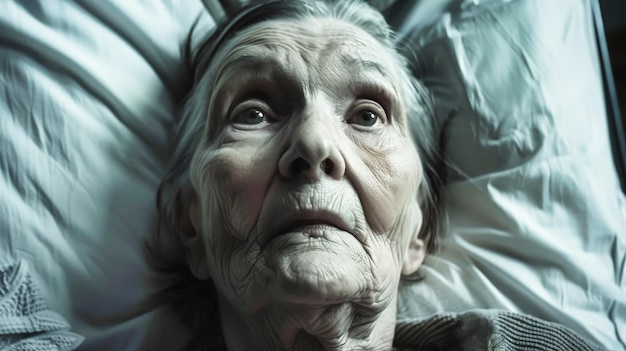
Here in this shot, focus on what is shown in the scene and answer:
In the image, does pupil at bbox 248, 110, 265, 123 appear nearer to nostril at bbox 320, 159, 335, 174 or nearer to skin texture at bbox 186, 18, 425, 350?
skin texture at bbox 186, 18, 425, 350

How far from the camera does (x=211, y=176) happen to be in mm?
1011

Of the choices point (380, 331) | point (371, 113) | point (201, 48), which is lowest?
point (380, 331)

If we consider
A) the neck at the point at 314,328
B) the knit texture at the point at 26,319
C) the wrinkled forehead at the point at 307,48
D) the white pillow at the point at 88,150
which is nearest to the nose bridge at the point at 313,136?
the wrinkled forehead at the point at 307,48

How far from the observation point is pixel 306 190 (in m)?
0.92

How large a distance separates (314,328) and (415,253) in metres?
0.32

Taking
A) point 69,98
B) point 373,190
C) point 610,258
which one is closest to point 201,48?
point 69,98

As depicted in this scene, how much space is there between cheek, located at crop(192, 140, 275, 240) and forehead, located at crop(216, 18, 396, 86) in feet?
0.50

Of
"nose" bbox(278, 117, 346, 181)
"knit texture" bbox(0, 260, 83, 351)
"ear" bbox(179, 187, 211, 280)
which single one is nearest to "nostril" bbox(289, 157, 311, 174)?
"nose" bbox(278, 117, 346, 181)

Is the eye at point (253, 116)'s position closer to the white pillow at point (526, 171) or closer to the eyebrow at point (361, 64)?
the eyebrow at point (361, 64)

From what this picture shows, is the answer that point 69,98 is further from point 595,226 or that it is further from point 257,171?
point 595,226

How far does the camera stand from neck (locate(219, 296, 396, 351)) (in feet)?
3.09

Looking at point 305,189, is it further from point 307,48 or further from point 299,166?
point 307,48

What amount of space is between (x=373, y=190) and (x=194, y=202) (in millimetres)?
Result: 332

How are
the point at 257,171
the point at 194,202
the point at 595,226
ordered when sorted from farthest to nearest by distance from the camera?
1. the point at 595,226
2. the point at 194,202
3. the point at 257,171
